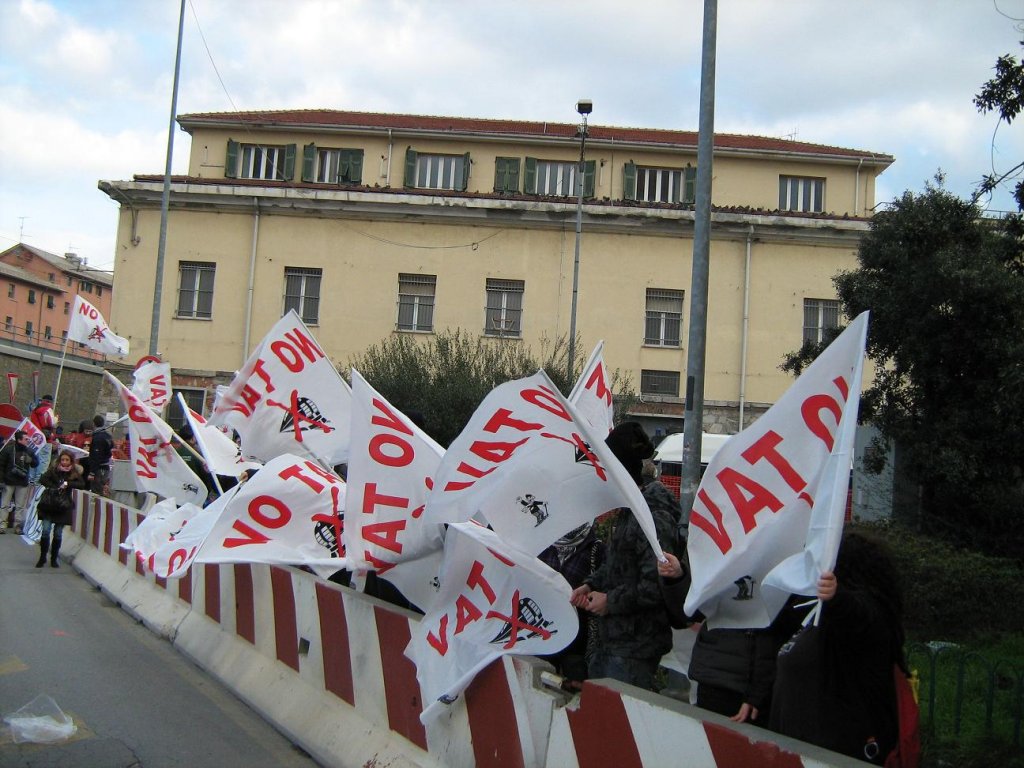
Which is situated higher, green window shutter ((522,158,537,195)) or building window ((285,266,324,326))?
green window shutter ((522,158,537,195))

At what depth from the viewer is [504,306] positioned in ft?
99.3

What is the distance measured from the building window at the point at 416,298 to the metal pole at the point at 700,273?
20976 mm

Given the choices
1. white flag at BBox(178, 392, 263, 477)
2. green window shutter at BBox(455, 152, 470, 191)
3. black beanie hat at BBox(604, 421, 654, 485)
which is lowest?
white flag at BBox(178, 392, 263, 477)

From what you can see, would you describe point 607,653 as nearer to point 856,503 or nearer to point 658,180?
point 856,503

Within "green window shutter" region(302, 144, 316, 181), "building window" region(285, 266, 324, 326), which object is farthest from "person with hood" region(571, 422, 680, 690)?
"green window shutter" region(302, 144, 316, 181)

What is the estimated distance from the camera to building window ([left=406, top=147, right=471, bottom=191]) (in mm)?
34375

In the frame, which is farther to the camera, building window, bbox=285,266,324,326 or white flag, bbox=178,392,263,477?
building window, bbox=285,266,324,326

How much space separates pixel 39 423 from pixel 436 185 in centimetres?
1997

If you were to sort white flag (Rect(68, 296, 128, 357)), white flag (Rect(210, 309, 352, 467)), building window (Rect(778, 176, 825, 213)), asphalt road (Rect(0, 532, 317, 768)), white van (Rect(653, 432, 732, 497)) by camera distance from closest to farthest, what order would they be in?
1. asphalt road (Rect(0, 532, 317, 768))
2. white flag (Rect(210, 309, 352, 467))
3. white flag (Rect(68, 296, 128, 357))
4. white van (Rect(653, 432, 732, 497))
5. building window (Rect(778, 176, 825, 213))

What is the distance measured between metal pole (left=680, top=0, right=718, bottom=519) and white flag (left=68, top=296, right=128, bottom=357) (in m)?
13.1

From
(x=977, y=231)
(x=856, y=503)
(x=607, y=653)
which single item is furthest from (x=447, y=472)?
(x=856, y=503)

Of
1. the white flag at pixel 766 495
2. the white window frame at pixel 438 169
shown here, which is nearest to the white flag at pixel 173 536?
the white flag at pixel 766 495

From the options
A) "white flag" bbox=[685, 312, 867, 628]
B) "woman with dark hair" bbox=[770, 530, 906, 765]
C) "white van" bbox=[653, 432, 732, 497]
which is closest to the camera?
"woman with dark hair" bbox=[770, 530, 906, 765]

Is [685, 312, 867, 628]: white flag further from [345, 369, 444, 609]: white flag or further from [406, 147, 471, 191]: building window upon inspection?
[406, 147, 471, 191]: building window
